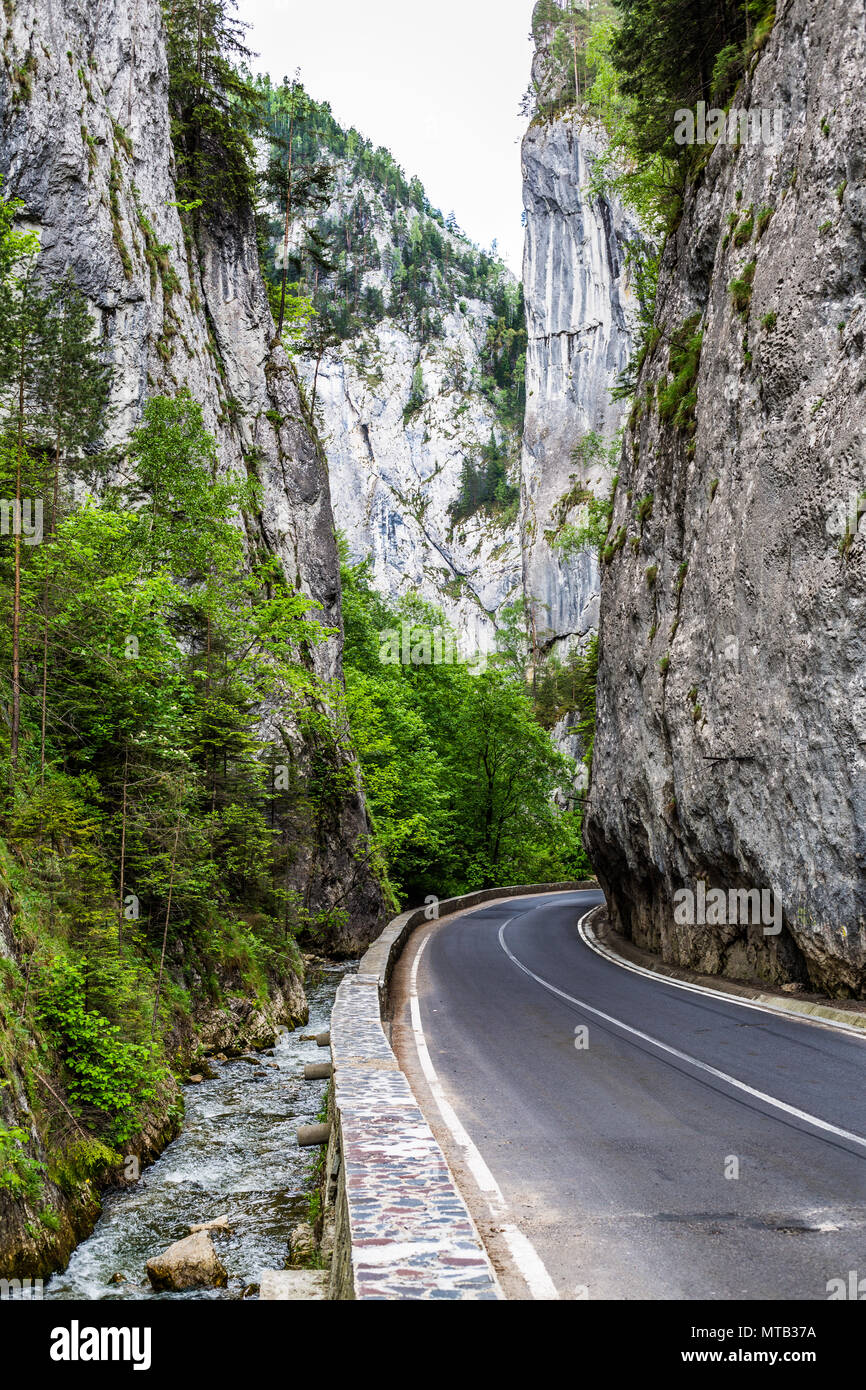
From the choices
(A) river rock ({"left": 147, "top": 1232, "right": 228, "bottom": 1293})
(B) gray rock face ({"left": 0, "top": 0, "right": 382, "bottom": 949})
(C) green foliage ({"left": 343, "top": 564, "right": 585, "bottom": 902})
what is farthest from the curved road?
(C) green foliage ({"left": 343, "top": 564, "right": 585, "bottom": 902})

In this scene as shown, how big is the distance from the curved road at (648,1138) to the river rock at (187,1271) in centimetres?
203

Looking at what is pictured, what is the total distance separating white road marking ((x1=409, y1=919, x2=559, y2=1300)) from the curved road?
2 centimetres

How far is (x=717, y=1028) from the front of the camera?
1299 centimetres

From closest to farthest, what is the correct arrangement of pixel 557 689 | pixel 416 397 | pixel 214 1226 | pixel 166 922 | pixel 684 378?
pixel 214 1226 < pixel 166 922 < pixel 684 378 < pixel 557 689 < pixel 416 397

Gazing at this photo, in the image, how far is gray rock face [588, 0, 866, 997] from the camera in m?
13.7

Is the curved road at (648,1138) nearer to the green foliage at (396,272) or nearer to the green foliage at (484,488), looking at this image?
the green foliage at (484,488)

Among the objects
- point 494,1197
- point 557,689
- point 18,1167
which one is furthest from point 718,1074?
point 557,689

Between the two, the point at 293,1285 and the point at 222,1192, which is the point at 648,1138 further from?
the point at 222,1192

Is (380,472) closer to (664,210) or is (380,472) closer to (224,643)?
(664,210)

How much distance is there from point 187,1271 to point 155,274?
88.7ft

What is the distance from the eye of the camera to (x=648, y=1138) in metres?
7.56

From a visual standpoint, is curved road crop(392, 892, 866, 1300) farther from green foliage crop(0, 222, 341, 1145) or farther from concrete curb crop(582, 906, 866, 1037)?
green foliage crop(0, 222, 341, 1145)

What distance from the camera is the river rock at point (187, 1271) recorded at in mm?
6910
